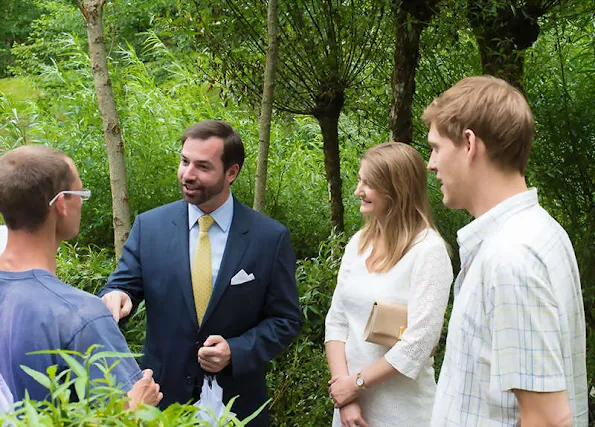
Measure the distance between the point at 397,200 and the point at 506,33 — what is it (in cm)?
231

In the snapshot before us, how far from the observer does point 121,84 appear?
860 cm

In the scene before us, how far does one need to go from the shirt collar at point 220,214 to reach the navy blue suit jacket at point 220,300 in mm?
26

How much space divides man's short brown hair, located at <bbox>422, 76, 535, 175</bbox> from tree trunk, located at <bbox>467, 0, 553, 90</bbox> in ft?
9.65

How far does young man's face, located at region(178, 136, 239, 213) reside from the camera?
3262mm

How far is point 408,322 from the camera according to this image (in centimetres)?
301

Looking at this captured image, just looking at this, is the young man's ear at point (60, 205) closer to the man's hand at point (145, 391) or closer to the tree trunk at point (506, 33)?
the man's hand at point (145, 391)

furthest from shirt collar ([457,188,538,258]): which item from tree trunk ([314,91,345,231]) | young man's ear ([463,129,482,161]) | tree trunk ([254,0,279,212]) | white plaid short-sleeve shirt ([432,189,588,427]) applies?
tree trunk ([314,91,345,231])

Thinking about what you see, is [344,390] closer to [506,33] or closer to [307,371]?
[307,371]

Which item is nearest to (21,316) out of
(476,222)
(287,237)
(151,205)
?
(476,222)

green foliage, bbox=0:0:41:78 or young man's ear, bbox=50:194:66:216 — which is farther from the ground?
green foliage, bbox=0:0:41:78

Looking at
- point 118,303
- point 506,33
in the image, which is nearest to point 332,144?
point 506,33

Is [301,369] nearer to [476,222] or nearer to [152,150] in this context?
[476,222]

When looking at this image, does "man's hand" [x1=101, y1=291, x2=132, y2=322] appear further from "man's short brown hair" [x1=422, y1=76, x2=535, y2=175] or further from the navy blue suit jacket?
"man's short brown hair" [x1=422, y1=76, x2=535, y2=175]

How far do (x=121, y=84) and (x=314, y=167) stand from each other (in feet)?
7.79
